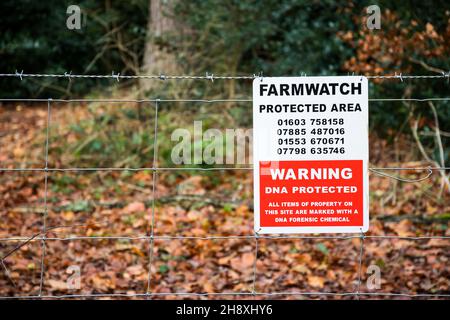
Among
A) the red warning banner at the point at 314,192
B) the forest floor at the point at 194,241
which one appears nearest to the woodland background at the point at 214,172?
the forest floor at the point at 194,241

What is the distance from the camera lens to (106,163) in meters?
7.85

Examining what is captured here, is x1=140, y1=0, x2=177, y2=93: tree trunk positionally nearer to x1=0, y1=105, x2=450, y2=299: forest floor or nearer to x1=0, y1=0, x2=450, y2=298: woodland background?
x1=0, y1=0, x2=450, y2=298: woodland background

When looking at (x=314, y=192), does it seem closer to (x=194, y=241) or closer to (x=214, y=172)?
(x=194, y=241)

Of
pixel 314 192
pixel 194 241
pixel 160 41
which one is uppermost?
pixel 160 41

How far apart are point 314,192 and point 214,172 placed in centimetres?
417

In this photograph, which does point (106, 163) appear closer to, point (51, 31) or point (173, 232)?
point (173, 232)

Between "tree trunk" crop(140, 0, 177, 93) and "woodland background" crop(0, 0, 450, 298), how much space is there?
0.02m

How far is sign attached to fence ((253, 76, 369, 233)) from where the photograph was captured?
342 centimetres

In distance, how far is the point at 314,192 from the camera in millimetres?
3430

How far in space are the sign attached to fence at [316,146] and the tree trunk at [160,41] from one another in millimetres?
5818

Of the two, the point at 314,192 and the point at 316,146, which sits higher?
the point at 316,146

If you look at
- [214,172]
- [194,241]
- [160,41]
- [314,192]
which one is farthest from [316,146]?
[160,41]

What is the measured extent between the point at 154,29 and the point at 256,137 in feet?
21.6
